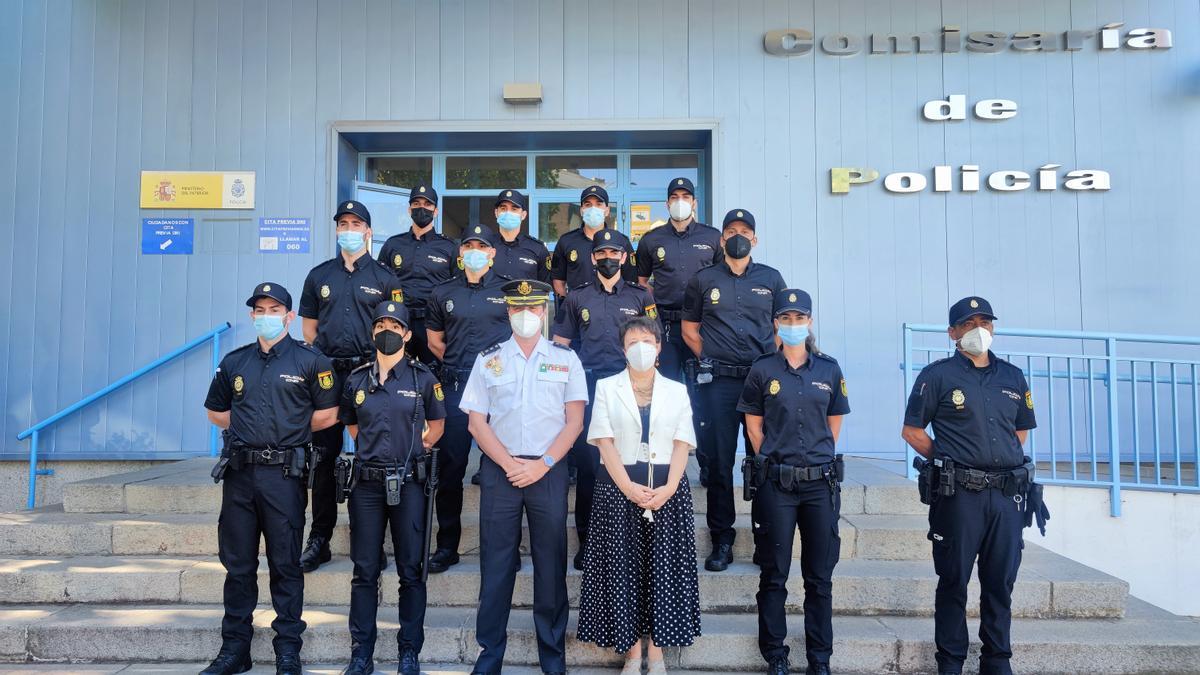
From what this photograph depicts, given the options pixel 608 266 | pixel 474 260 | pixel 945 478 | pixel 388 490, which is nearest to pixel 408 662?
pixel 388 490

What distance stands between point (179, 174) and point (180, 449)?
2.69 metres

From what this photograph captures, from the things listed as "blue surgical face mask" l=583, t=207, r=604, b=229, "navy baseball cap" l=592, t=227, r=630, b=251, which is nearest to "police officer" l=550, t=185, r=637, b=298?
"blue surgical face mask" l=583, t=207, r=604, b=229

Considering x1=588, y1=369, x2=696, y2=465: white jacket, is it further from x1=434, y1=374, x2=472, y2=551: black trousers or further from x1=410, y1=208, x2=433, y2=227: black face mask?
x1=410, y1=208, x2=433, y2=227: black face mask

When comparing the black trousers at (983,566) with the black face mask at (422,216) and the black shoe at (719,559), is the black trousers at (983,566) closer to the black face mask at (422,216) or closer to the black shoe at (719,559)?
the black shoe at (719,559)

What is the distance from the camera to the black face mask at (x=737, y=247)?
14.1 feet

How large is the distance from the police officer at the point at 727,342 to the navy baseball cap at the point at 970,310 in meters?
1.03

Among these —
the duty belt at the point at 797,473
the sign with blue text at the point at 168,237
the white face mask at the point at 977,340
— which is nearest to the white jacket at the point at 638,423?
the duty belt at the point at 797,473

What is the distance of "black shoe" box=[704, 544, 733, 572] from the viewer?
425cm

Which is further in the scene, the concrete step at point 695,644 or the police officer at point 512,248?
the police officer at point 512,248

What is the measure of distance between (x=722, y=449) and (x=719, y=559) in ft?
2.19

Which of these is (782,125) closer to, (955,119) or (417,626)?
(955,119)

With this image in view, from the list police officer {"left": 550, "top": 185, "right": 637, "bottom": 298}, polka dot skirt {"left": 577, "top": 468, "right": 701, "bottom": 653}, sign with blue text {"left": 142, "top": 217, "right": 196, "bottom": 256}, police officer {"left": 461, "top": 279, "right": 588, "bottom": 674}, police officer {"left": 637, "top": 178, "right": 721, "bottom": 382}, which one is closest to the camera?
polka dot skirt {"left": 577, "top": 468, "right": 701, "bottom": 653}

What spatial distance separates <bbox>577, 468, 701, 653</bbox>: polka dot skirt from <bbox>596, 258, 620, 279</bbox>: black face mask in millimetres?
1383

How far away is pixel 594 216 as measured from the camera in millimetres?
5055
